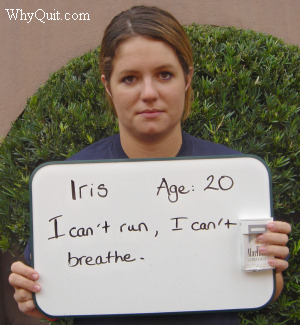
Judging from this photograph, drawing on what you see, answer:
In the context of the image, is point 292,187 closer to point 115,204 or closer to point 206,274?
point 206,274

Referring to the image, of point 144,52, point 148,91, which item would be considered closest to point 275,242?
point 148,91

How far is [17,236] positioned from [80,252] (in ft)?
3.51

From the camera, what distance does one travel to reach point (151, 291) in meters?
1.37

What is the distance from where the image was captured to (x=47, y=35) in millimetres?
2992

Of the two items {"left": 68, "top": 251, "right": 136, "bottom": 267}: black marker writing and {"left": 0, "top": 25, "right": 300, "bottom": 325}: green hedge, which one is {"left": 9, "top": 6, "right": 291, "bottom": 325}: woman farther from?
{"left": 0, "top": 25, "right": 300, "bottom": 325}: green hedge

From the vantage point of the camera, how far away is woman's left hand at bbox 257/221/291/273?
4.29 ft

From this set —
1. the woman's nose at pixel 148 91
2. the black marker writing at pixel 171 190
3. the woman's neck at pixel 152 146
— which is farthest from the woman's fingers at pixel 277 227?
the woman's nose at pixel 148 91

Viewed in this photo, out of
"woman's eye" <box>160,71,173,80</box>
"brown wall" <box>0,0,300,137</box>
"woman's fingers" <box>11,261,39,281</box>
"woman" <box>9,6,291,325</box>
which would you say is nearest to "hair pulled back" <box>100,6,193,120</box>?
"woman" <box>9,6,291,325</box>

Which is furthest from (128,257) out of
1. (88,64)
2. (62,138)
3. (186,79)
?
(88,64)

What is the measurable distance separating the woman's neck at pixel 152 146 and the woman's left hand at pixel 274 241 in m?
0.47

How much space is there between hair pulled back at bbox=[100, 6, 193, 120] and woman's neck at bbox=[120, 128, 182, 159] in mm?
250

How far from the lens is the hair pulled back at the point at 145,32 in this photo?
137 cm

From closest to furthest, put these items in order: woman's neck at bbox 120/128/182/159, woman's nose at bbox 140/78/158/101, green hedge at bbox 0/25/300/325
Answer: woman's nose at bbox 140/78/158/101, woman's neck at bbox 120/128/182/159, green hedge at bbox 0/25/300/325

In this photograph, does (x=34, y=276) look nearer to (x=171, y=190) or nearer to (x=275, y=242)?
(x=171, y=190)
